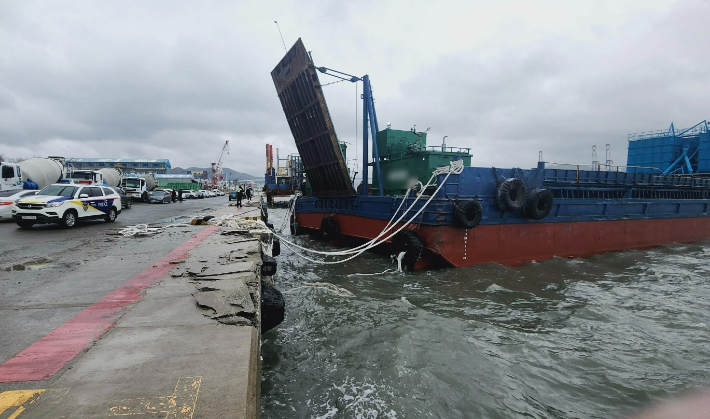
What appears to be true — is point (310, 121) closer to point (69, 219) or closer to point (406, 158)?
point (406, 158)

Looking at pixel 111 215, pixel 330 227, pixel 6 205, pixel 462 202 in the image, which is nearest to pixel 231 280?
pixel 462 202

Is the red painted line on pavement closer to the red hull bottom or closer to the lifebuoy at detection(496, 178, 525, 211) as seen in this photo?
the red hull bottom

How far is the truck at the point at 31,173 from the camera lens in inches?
713

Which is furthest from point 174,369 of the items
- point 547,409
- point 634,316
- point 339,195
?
point 339,195

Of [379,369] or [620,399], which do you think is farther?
[379,369]

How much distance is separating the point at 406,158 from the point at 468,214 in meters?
5.18

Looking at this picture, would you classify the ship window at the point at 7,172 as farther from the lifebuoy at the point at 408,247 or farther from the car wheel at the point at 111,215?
the lifebuoy at the point at 408,247

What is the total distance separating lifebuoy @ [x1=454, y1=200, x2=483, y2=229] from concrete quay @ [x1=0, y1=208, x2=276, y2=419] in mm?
5618

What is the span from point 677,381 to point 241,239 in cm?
742

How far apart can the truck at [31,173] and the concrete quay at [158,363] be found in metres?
20.3

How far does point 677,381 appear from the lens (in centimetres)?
404

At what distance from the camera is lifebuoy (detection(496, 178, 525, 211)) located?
922cm

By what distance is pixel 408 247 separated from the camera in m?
8.73

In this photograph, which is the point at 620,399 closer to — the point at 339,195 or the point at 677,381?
the point at 677,381
